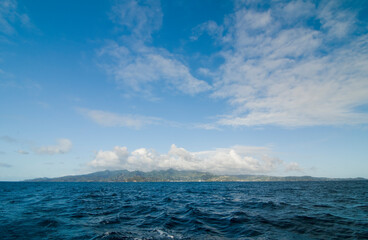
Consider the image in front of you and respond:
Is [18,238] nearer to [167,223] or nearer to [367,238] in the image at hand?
[167,223]

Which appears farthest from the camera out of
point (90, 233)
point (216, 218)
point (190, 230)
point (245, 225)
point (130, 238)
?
point (216, 218)

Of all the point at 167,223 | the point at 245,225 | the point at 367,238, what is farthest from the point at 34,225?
the point at 367,238

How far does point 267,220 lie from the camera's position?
20.1 m

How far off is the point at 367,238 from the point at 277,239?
7069mm

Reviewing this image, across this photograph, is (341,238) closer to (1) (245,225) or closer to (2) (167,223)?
(1) (245,225)

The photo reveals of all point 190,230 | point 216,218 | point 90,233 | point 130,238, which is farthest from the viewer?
point 216,218

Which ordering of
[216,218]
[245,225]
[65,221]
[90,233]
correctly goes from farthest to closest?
1. [216,218]
2. [65,221]
3. [245,225]
4. [90,233]

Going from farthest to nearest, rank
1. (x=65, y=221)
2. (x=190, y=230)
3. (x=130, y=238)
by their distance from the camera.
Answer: (x=65, y=221)
(x=190, y=230)
(x=130, y=238)

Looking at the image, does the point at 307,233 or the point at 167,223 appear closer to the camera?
the point at 307,233

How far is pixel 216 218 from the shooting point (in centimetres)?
2173

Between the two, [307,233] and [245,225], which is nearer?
[307,233]

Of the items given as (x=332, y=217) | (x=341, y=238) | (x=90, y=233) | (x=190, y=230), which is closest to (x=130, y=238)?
(x=90, y=233)

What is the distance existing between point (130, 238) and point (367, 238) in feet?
61.1

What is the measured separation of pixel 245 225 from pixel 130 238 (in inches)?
440
